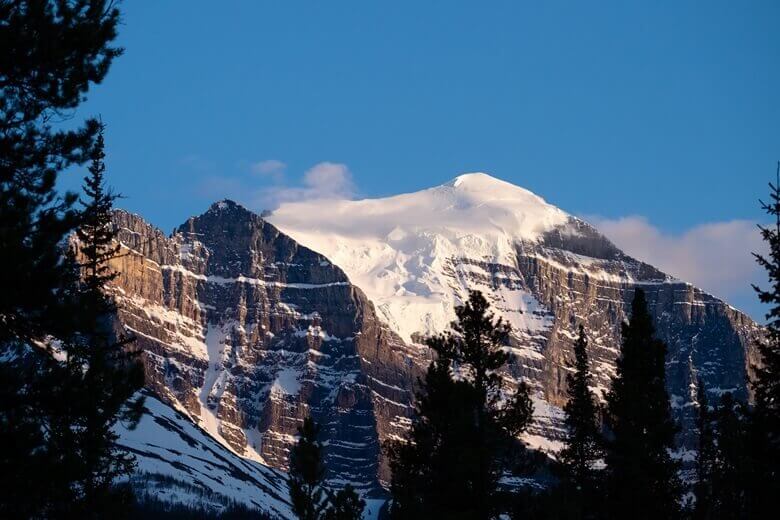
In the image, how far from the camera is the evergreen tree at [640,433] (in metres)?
47.2

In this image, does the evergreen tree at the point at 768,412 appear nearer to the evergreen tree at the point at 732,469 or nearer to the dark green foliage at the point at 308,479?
the evergreen tree at the point at 732,469

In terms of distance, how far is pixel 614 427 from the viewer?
5241cm

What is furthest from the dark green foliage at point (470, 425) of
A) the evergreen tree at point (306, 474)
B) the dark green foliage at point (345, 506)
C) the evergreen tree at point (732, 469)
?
the dark green foliage at point (345, 506)

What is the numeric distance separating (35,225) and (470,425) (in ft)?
76.1

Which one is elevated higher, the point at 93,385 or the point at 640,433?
the point at 640,433

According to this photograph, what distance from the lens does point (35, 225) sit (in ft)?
89.7

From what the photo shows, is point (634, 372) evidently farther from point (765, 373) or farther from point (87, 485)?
point (87, 485)

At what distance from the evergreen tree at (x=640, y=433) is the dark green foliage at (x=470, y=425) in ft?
11.9

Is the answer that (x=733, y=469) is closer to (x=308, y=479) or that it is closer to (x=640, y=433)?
(x=640, y=433)

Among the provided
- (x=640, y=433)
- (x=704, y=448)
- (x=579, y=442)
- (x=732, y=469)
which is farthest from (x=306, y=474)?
(x=732, y=469)

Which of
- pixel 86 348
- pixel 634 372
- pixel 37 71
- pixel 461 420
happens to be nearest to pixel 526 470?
pixel 461 420

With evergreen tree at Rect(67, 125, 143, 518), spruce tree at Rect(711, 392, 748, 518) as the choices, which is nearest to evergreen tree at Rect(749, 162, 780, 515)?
spruce tree at Rect(711, 392, 748, 518)

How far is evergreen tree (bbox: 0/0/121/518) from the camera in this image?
26.7 metres

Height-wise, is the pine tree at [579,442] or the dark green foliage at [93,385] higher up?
the pine tree at [579,442]
